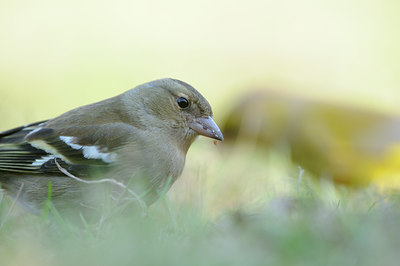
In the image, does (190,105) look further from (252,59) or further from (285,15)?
(285,15)

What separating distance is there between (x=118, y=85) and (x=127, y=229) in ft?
22.4

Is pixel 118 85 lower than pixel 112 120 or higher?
lower

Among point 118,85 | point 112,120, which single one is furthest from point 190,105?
point 118,85

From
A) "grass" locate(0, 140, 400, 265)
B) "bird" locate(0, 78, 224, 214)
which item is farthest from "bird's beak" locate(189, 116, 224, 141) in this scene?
"grass" locate(0, 140, 400, 265)

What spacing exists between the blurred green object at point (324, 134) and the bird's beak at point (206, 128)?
4.63 feet

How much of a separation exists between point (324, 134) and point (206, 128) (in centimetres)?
211

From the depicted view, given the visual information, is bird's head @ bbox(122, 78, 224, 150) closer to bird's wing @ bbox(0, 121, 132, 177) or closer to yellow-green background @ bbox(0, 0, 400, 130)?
bird's wing @ bbox(0, 121, 132, 177)

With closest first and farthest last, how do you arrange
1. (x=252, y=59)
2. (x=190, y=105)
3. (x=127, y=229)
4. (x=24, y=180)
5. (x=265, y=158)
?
(x=127, y=229), (x=24, y=180), (x=190, y=105), (x=265, y=158), (x=252, y=59)

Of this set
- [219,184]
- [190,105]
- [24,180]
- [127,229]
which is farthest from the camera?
[219,184]

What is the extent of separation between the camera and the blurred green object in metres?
6.10

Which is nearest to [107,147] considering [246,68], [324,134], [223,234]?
[223,234]

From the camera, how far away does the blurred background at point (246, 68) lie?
20.9 feet

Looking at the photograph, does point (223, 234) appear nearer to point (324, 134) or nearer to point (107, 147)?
point (107, 147)

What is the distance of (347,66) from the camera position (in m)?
10.3
